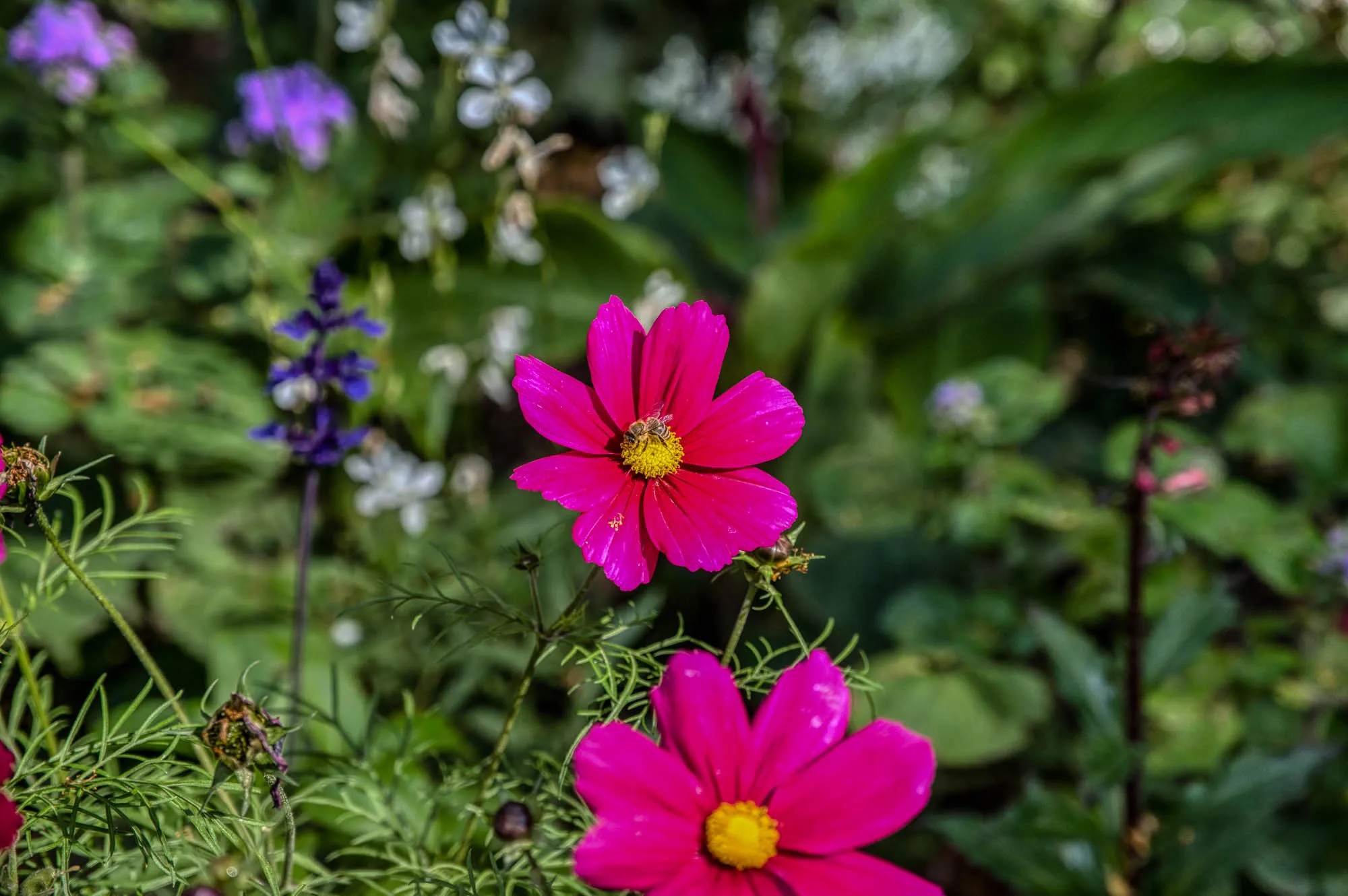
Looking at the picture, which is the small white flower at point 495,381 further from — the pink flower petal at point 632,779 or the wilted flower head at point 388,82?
the pink flower petal at point 632,779

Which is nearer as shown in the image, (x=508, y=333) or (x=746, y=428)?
(x=746, y=428)

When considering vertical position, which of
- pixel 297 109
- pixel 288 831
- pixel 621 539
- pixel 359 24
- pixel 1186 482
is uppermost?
pixel 359 24

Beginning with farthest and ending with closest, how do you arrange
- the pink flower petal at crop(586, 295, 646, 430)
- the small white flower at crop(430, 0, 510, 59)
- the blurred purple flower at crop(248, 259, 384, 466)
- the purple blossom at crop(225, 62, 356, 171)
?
1. the purple blossom at crop(225, 62, 356, 171)
2. the small white flower at crop(430, 0, 510, 59)
3. the blurred purple flower at crop(248, 259, 384, 466)
4. the pink flower petal at crop(586, 295, 646, 430)

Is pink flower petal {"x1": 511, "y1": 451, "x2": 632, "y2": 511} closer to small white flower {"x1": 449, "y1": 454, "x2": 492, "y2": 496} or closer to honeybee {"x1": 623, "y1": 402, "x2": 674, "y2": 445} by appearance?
honeybee {"x1": 623, "y1": 402, "x2": 674, "y2": 445}

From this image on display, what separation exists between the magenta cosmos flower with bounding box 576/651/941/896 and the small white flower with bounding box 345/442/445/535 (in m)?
0.90

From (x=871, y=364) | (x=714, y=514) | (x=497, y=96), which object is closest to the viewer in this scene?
(x=714, y=514)

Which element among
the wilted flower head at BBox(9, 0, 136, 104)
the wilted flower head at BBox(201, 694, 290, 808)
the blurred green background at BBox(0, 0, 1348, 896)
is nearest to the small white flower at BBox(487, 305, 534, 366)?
the blurred green background at BBox(0, 0, 1348, 896)

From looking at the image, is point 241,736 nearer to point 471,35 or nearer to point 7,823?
point 7,823

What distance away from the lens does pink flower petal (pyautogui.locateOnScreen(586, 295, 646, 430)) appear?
0.55 metres

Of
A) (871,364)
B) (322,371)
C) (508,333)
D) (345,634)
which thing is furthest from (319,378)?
(871,364)

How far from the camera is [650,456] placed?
56 centimetres

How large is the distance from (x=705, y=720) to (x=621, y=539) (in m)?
0.10

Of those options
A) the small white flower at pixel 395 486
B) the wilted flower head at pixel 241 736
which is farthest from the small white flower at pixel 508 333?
the wilted flower head at pixel 241 736

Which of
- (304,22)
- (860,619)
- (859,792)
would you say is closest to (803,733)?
(859,792)
